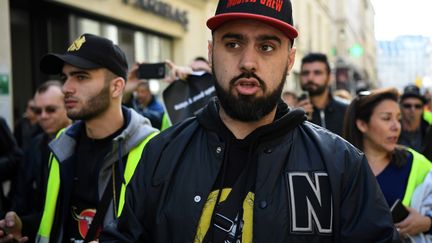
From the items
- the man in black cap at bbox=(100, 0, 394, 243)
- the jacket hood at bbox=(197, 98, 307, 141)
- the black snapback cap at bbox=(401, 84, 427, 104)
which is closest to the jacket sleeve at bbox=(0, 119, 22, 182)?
the man in black cap at bbox=(100, 0, 394, 243)

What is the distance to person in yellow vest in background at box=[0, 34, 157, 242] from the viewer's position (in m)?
2.78

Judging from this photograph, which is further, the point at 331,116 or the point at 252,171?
the point at 331,116

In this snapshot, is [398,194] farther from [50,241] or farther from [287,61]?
[50,241]

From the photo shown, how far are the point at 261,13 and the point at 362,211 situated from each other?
0.83 m

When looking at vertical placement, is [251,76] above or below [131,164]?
above

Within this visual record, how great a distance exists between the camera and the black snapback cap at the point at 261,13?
1869mm

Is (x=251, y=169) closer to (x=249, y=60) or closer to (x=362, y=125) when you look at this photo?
(x=249, y=60)

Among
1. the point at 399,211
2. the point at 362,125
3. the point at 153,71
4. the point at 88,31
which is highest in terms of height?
the point at 88,31

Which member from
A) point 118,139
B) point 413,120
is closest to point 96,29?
point 413,120

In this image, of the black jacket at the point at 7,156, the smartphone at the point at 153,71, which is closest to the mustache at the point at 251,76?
the smartphone at the point at 153,71

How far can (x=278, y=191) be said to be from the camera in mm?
1811

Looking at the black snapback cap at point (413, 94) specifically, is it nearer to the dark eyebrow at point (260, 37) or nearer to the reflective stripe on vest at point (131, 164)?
the reflective stripe on vest at point (131, 164)

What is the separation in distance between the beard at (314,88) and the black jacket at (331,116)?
143 mm

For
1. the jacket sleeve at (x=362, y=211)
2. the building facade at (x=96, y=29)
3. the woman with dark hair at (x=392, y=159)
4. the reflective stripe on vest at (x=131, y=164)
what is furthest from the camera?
the building facade at (x=96, y=29)
